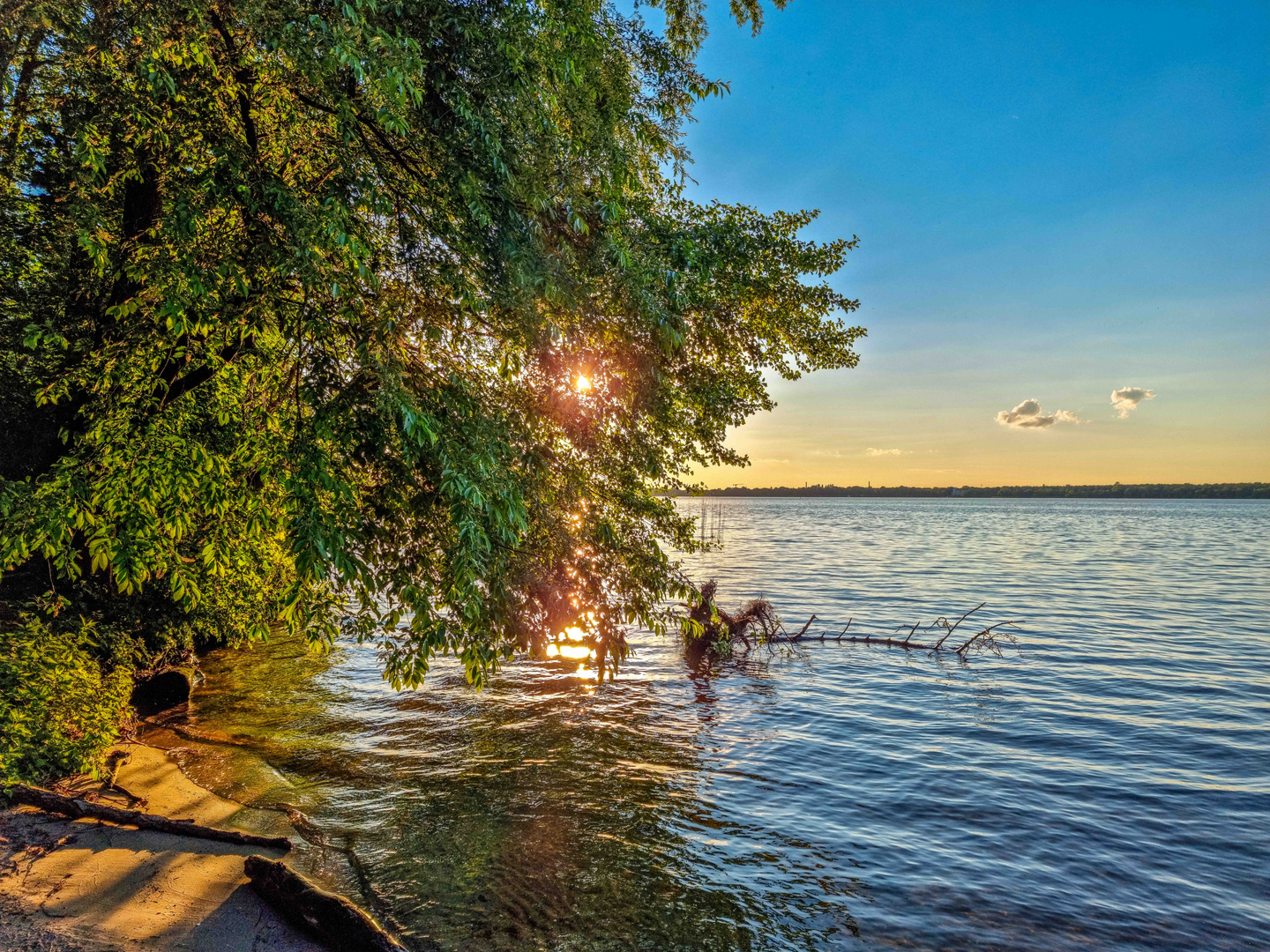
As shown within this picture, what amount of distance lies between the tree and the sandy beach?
108 inches

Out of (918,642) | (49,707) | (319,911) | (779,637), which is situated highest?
(49,707)

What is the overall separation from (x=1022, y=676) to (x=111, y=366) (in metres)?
22.4

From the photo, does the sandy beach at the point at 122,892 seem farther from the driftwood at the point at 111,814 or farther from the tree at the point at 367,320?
the tree at the point at 367,320

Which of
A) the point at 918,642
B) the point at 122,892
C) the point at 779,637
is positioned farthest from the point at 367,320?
the point at 918,642

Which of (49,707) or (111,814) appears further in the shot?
(49,707)

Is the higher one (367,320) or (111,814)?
(367,320)

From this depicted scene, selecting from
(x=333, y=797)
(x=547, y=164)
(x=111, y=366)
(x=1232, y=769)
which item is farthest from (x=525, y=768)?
(x=1232, y=769)

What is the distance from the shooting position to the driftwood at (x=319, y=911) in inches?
251

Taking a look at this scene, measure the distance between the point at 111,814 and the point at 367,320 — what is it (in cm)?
680

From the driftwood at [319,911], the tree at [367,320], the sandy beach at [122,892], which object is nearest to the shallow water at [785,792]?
the driftwood at [319,911]

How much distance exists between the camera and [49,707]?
28.8 feet

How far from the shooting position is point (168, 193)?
294 inches

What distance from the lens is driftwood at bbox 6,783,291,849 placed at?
→ 26.1 feet

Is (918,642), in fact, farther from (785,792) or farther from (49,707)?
(49,707)
